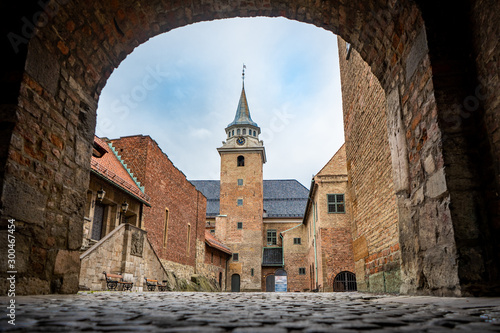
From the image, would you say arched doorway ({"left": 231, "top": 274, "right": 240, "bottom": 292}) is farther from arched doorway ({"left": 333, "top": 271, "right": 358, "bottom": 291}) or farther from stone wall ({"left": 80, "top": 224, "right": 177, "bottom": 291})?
stone wall ({"left": 80, "top": 224, "right": 177, "bottom": 291})

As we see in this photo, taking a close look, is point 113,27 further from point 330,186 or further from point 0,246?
point 330,186

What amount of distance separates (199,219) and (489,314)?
81.1 ft

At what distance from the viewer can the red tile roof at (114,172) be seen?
12.4m

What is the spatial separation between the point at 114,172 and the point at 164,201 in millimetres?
4705

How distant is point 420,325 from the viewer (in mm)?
1844

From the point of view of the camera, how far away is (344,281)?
1953 cm

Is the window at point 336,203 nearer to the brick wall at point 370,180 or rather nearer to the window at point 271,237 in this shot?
the brick wall at point 370,180

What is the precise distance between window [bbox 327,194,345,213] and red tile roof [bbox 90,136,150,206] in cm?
965

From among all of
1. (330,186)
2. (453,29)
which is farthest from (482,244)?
(330,186)

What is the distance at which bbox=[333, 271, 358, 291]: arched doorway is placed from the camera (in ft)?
63.9

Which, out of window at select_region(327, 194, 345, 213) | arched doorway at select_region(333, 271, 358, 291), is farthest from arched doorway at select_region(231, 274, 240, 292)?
window at select_region(327, 194, 345, 213)

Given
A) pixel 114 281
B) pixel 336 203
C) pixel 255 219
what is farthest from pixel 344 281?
pixel 255 219

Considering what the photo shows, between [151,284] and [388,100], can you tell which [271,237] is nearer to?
[151,284]

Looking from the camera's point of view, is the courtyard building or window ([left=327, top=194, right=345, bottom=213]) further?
the courtyard building
